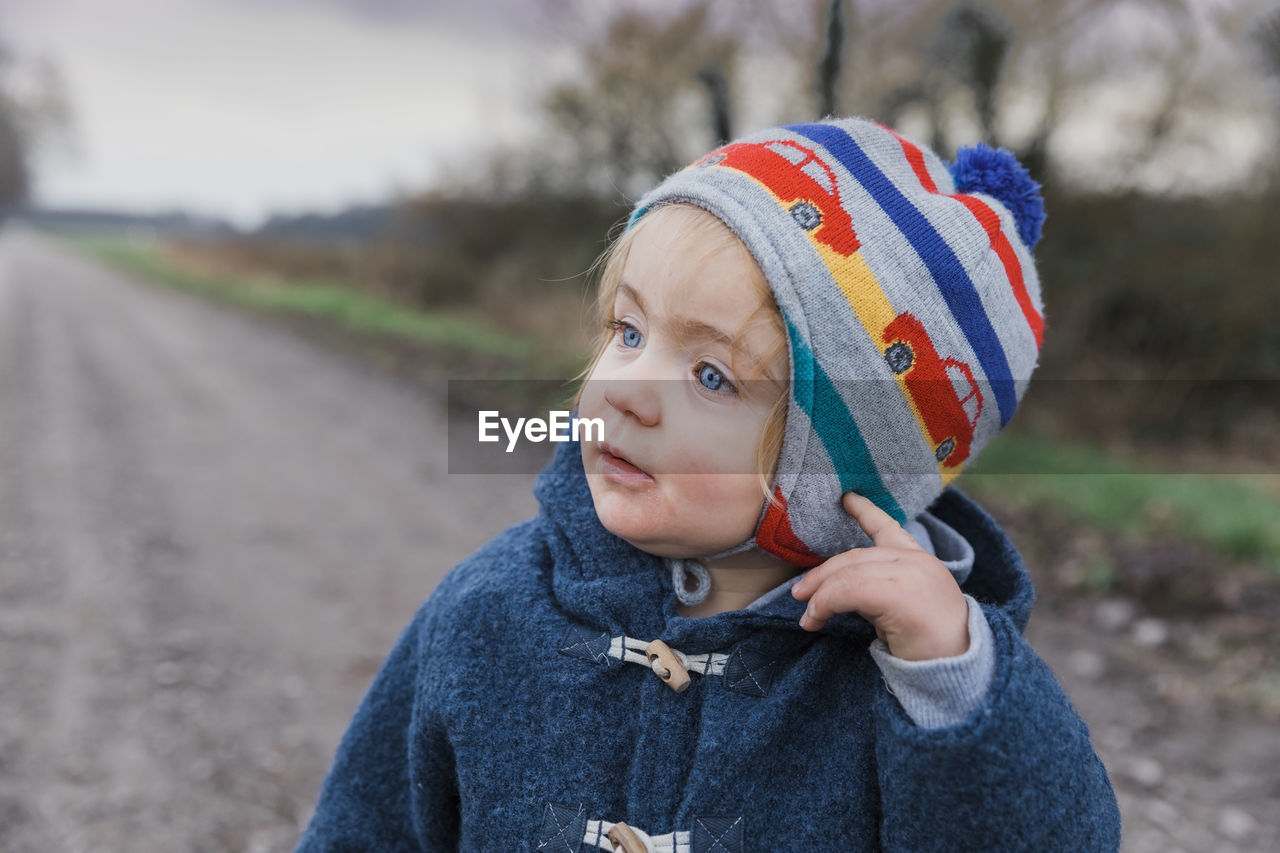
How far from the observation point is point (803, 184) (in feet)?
4.01

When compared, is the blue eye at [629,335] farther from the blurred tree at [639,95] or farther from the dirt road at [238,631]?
the blurred tree at [639,95]

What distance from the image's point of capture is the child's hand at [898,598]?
1.08m

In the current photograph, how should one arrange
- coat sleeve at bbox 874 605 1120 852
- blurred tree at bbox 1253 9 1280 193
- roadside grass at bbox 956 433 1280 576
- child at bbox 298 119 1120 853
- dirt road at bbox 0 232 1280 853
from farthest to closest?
blurred tree at bbox 1253 9 1280 193, roadside grass at bbox 956 433 1280 576, dirt road at bbox 0 232 1280 853, child at bbox 298 119 1120 853, coat sleeve at bbox 874 605 1120 852

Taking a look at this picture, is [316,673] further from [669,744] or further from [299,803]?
[669,744]

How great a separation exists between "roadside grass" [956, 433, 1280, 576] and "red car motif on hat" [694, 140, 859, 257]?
326 cm

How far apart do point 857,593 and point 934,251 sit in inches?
18.7

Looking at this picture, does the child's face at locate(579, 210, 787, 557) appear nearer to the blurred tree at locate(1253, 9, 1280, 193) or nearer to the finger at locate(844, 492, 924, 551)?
the finger at locate(844, 492, 924, 551)

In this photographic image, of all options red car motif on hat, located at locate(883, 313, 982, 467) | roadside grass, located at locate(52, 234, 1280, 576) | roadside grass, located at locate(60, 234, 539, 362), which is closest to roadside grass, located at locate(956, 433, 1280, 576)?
roadside grass, located at locate(52, 234, 1280, 576)

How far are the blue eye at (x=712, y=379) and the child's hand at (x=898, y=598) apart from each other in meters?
0.26

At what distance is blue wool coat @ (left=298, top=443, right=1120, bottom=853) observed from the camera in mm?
1045

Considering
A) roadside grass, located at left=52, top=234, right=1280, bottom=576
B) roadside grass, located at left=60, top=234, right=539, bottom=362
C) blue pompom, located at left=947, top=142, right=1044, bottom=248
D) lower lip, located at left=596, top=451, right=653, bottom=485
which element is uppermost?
blue pompom, located at left=947, top=142, right=1044, bottom=248

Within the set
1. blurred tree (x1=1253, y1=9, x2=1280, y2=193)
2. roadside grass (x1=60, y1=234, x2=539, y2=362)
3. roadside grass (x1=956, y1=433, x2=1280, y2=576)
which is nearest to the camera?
roadside grass (x1=956, y1=433, x2=1280, y2=576)

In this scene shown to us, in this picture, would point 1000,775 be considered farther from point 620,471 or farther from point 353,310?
point 353,310

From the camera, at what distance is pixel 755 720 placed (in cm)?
120
